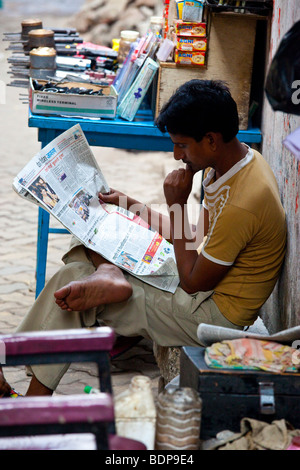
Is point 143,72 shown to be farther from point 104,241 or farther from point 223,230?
point 223,230

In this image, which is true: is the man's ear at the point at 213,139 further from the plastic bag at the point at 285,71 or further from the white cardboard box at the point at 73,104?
the white cardboard box at the point at 73,104

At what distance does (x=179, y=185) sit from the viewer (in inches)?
101

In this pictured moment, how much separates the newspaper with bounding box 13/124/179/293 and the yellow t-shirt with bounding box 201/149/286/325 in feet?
1.02

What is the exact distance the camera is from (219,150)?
96.2 inches

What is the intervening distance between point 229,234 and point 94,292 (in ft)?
1.88

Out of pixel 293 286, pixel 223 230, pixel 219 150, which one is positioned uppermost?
pixel 219 150

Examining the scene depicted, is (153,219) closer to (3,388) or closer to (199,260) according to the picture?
(199,260)

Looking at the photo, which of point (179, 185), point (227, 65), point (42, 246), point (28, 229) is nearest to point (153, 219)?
point (179, 185)

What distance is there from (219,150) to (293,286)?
58 centimetres

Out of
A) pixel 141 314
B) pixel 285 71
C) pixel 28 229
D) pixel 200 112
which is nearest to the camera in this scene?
pixel 285 71

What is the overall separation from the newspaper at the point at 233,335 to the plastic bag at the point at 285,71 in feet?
2.44

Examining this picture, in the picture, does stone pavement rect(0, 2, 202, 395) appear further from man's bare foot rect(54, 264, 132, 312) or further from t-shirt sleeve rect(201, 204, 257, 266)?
t-shirt sleeve rect(201, 204, 257, 266)

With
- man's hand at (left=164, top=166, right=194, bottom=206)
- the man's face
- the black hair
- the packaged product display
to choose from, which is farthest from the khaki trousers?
the packaged product display
